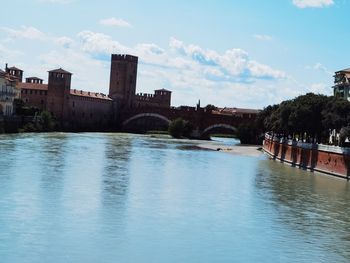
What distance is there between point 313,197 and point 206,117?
6287cm

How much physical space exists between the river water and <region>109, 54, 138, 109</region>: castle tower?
72.4 meters

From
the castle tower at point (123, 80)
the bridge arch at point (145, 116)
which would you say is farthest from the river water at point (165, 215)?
the castle tower at point (123, 80)

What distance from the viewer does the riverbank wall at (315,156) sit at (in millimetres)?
32759

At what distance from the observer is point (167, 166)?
35906mm

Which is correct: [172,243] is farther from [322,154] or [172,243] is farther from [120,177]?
[322,154]

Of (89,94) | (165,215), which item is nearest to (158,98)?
(89,94)

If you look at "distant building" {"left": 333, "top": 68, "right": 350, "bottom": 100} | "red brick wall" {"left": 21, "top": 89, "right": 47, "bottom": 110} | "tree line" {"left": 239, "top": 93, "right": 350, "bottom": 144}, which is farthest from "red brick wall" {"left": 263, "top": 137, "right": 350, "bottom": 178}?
"red brick wall" {"left": 21, "top": 89, "right": 47, "bottom": 110}

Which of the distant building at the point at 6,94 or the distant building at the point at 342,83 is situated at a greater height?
the distant building at the point at 342,83

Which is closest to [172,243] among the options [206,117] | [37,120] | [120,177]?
[120,177]

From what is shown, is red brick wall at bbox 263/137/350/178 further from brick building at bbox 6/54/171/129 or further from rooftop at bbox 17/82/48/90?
rooftop at bbox 17/82/48/90

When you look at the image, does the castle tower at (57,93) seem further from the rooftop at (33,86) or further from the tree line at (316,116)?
the tree line at (316,116)

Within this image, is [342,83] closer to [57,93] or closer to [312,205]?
[312,205]

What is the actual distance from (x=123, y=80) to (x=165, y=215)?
87730 millimetres

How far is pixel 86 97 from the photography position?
9488 cm
